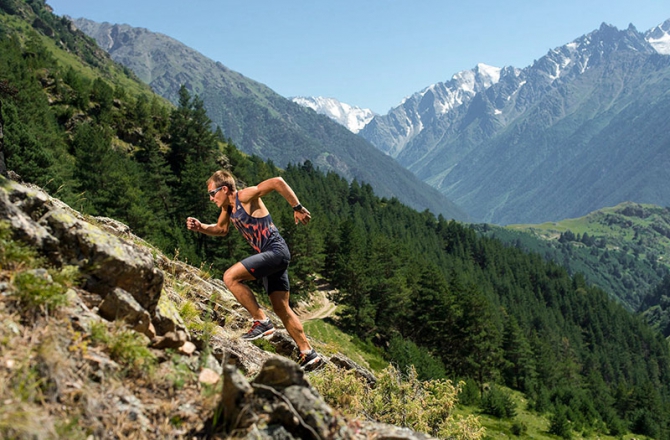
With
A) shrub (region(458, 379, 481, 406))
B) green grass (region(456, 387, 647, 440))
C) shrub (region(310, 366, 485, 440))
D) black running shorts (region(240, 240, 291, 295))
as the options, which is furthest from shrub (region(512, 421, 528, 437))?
black running shorts (region(240, 240, 291, 295))

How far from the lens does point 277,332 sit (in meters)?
9.75

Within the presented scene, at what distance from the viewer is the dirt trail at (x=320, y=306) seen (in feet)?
185

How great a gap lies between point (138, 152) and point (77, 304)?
252 ft

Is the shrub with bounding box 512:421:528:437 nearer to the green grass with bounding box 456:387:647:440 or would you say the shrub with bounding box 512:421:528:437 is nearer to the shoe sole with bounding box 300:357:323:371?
the green grass with bounding box 456:387:647:440

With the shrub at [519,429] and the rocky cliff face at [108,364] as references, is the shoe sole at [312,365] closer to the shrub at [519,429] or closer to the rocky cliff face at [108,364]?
the rocky cliff face at [108,364]

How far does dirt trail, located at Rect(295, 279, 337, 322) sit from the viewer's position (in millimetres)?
56469

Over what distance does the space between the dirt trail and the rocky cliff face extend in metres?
48.9

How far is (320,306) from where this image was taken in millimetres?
63719

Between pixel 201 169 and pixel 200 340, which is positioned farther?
pixel 201 169

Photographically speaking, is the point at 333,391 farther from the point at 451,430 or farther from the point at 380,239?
the point at 380,239

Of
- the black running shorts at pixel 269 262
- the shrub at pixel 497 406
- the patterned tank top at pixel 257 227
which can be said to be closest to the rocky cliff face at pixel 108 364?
the black running shorts at pixel 269 262

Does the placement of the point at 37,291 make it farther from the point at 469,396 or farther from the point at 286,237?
the point at 286,237

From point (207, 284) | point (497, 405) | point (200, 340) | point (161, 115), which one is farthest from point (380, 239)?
point (200, 340)

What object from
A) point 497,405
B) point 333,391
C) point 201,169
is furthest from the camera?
point 201,169
